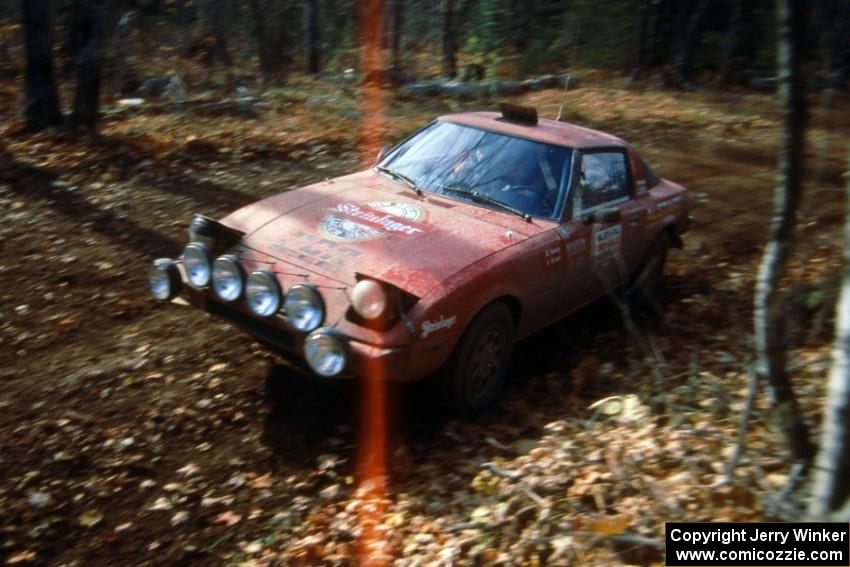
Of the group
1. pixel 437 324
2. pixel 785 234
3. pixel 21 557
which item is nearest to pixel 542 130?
pixel 437 324

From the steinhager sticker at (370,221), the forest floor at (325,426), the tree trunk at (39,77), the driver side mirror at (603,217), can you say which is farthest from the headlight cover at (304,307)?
the tree trunk at (39,77)

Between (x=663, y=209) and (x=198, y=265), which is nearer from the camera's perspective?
(x=198, y=265)

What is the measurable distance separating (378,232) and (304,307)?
861 mm

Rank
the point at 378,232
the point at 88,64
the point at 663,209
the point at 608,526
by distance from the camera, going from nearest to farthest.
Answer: the point at 608,526, the point at 378,232, the point at 663,209, the point at 88,64

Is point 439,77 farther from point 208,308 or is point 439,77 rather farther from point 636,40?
point 208,308

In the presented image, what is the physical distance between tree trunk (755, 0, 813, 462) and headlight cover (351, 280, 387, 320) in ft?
6.23

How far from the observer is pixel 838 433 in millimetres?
2926

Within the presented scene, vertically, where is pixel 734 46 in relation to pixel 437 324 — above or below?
above

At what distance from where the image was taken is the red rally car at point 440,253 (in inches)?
178

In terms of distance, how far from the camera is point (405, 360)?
446cm

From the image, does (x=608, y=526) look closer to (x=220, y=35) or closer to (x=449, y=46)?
(x=449, y=46)

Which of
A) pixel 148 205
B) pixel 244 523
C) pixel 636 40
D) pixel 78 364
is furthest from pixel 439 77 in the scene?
pixel 244 523

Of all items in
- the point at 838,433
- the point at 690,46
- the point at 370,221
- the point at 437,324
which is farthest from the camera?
the point at 690,46

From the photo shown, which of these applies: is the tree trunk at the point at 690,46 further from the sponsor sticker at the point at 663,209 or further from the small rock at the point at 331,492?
the small rock at the point at 331,492
